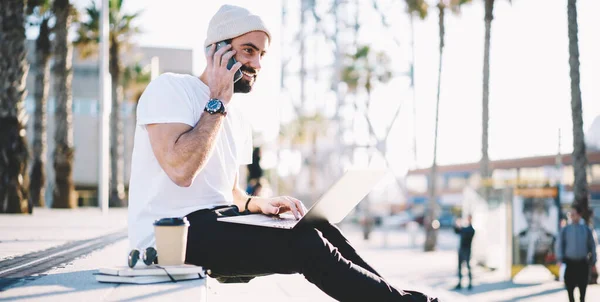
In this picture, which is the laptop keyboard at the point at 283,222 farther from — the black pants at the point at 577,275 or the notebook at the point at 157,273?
the black pants at the point at 577,275

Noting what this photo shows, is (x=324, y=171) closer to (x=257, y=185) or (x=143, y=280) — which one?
(x=257, y=185)

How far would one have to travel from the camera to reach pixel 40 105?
2317 centimetres

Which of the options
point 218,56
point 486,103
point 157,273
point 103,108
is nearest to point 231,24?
point 218,56

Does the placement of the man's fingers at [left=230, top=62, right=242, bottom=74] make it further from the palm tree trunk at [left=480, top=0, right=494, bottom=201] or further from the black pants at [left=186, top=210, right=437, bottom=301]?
the palm tree trunk at [left=480, top=0, right=494, bottom=201]

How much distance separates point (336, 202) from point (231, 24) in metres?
0.88

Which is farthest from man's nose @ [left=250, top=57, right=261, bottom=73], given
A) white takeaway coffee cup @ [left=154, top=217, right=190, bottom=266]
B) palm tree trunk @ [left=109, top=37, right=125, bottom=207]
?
palm tree trunk @ [left=109, top=37, right=125, bottom=207]

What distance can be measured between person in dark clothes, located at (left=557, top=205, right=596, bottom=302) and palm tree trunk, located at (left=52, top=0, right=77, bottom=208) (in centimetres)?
1565

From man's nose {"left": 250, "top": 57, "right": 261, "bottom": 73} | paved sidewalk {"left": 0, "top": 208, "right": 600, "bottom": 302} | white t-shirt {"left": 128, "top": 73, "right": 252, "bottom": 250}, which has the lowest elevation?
paved sidewalk {"left": 0, "top": 208, "right": 600, "bottom": 302}

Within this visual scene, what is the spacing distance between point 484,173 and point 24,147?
1708cm

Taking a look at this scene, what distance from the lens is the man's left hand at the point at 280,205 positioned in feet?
10.0

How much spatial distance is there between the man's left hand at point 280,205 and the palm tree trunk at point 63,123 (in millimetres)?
20636

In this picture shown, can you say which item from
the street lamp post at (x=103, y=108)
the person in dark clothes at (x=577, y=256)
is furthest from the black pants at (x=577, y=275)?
the street lamp post at (x=103, y=108)

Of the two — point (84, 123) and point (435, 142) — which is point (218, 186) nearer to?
point (435, 142)

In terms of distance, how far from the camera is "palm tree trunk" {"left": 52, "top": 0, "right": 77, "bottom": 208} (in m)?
22.7
